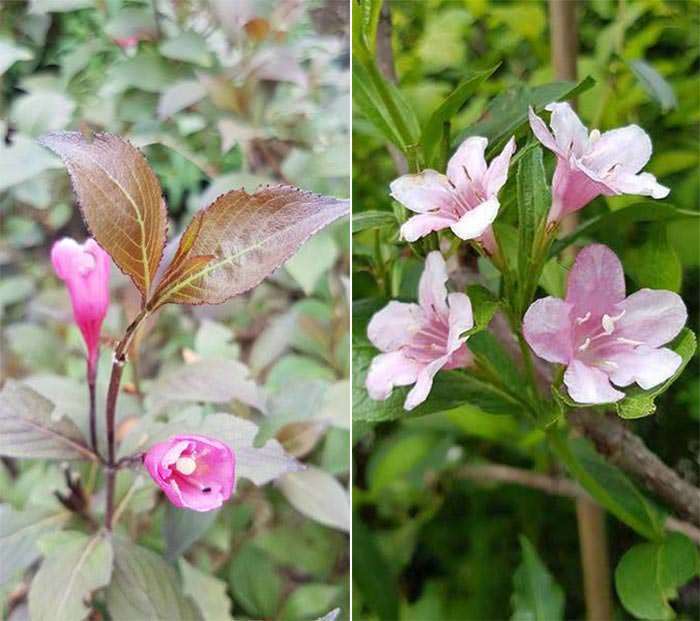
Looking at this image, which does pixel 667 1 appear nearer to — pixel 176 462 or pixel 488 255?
pixel 488 255

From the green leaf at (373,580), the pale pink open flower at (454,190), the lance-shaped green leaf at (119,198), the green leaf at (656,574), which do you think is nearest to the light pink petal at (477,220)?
the pale pink open flower at (454,190)

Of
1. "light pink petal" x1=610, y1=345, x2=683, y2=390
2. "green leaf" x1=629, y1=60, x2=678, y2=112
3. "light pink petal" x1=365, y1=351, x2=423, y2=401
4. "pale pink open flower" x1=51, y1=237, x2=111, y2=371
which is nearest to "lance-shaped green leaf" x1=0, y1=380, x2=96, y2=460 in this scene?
"pale pink open flower" x1=51, y1=237, x2=111, y2=371

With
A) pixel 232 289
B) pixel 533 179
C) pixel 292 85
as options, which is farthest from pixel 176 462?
pixel 292 85

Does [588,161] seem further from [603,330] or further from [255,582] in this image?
[255,582]

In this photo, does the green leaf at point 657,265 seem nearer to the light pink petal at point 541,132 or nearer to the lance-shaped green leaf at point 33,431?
the light pink petal at point 541,132

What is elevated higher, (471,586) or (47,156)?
(47,156)

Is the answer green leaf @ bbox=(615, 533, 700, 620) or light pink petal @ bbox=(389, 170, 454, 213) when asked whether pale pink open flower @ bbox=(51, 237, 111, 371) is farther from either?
green leaf @ bbox=(615, 533, 700, 620)
